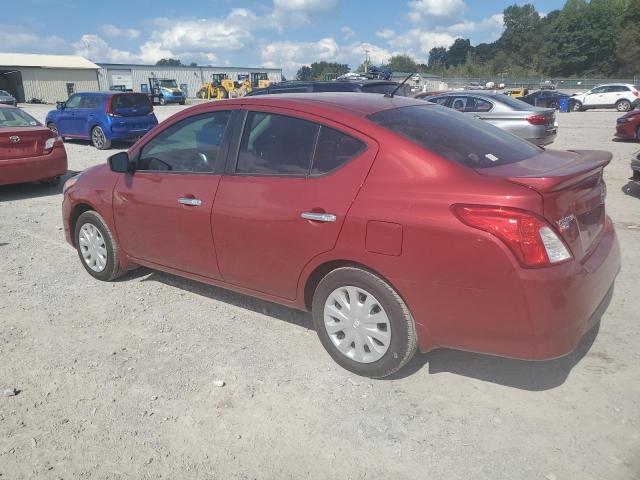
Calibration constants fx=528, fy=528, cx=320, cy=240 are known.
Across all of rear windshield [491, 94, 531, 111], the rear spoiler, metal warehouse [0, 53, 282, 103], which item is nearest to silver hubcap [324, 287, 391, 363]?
the rear spoiler

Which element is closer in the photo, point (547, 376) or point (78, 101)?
point (547, 376)

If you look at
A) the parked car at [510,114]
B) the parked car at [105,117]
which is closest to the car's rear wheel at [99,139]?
the parked car at [105,117]

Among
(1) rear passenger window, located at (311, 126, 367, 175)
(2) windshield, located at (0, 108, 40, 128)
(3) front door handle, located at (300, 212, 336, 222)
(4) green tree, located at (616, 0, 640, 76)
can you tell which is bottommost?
(3) front door handle, located at (300, 212, 336, 222)

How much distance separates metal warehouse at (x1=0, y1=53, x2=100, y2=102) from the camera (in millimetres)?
55000

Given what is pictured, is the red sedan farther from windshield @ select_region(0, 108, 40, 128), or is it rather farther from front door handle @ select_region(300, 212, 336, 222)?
windshield @ select_region(0, 108, 40, 128)

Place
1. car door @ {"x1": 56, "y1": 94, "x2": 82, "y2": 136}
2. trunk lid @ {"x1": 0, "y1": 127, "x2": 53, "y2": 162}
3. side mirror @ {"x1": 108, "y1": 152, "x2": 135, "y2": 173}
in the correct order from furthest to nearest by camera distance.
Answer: car door @ {"x1": 56, "y1": 94, "x2": 82, "y2": 136}, trunk lid @ {"x1": 0, "y1": 127, "x2": 53, "y2": 162}, side mirror @ {"x1": 108, "y1": 152, "x2": 135, "y2": 173}

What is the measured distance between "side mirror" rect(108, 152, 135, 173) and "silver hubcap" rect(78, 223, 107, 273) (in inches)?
31.0

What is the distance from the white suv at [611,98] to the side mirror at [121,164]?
33.0 metres

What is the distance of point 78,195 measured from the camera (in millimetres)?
4871

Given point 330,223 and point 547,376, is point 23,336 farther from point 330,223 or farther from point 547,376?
point 547,376

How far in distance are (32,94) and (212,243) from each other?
61160 mm

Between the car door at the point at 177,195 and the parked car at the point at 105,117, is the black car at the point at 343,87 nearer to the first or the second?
the car door at the point at 177,195

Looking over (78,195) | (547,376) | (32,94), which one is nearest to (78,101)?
(78,195)

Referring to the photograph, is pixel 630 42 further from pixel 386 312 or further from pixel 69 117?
pixel 386 312
